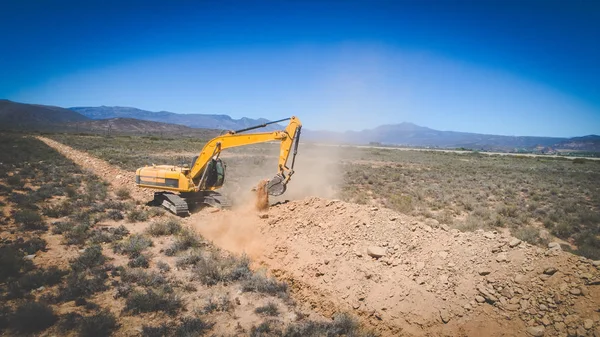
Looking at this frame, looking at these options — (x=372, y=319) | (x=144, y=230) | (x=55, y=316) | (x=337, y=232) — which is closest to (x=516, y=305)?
(x=372, y=319)

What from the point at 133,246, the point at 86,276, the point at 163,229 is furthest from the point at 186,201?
the point at 86,276

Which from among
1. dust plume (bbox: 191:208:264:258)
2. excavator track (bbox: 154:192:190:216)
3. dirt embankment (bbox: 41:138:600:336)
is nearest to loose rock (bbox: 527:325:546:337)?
dirt embankment (bbox: 41:138:600:336)

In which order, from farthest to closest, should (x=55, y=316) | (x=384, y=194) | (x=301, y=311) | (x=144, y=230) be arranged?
(x=384, y=194), (x=144, y=230), (x=301, y=311), (x=55, y=316)

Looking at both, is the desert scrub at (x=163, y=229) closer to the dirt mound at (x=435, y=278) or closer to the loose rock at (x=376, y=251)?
the dirt mound at (x=435, y=278)

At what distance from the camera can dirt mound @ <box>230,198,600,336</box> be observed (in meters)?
5.12

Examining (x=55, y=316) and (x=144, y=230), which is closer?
(x=55, y=316)

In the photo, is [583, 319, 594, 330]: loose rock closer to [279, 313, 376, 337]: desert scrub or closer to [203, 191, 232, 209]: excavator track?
[279, 313, 376, 337]: desert scrub

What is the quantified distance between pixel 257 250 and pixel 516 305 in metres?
6.76

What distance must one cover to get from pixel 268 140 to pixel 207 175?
330 cm

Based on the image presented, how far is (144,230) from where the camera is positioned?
394 inches

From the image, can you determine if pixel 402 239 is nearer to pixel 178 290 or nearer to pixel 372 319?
pixel 372 319

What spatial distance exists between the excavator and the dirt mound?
12.1ft

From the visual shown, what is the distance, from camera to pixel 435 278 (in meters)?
6.46

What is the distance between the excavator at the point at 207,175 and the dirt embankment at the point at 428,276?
Answer: 2954 millimetres
